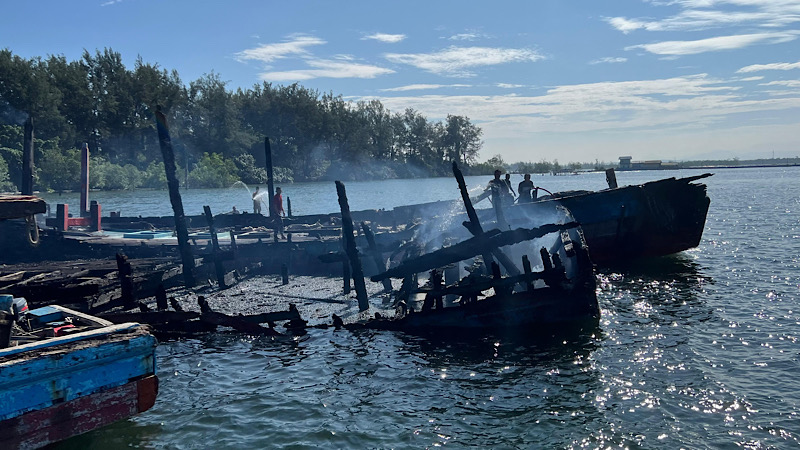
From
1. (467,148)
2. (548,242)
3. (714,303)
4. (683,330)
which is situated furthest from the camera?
(467,148)

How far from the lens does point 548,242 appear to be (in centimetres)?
1753

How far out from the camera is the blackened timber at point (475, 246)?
11445 mm

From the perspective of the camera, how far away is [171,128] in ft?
296

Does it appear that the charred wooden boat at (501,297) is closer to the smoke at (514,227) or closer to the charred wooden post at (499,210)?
the charred wooden post at (499,210)

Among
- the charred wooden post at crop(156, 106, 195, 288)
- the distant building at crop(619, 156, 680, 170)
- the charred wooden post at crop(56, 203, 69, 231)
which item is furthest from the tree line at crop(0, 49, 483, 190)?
the distant building at crop(619, 156, 680, 170)

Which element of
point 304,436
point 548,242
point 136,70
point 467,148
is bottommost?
point 304,436

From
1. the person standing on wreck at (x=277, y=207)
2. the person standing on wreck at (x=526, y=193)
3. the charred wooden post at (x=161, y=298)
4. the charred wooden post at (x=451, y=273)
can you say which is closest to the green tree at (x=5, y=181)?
the person standing on wreck at (x=277, y=207)

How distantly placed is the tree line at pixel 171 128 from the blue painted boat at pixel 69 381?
60814mm

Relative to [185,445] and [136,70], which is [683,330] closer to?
[185,445]

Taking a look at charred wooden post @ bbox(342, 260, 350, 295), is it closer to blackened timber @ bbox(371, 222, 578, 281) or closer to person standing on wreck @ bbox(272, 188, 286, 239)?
blackened timber @ bbox(371, 222, 578, 281)

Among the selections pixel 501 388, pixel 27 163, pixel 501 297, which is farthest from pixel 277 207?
pixel 501 388

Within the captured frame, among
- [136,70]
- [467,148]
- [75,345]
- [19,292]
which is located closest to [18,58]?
[136,70]

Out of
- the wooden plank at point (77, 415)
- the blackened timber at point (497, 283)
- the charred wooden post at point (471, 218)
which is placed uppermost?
the charred wooden post at point (471, 218)

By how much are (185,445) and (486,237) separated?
710 centimetres
